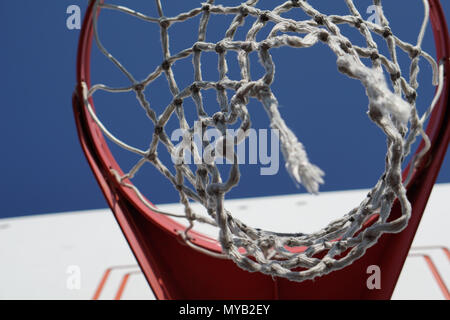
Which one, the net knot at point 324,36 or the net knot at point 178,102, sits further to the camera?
the net knot at point 178,102

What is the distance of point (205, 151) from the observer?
0.77 metres

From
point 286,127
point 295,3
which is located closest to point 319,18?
point 295,3

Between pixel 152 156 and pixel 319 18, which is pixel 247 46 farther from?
pixel 152 156

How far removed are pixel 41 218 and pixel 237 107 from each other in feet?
5.42

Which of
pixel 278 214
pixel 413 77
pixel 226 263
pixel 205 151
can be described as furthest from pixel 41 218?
pixel 413 77

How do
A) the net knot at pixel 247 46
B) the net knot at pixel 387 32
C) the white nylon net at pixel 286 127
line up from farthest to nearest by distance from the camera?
the net knot at pixel 387 32, the net knot at pixel 247 46, the white nylon net at pixel 286 127

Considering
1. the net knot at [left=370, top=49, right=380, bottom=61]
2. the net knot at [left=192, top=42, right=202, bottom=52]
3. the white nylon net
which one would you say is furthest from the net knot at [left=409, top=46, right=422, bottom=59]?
the net knot at [left=192, top=42, right=202, bottom=52]

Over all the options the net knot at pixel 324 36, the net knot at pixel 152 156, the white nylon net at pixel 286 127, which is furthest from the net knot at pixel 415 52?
the net knot at pixel 152 156

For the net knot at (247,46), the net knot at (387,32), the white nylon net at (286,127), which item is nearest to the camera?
the white nylon net at (286,127)

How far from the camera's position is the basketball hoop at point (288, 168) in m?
0.67

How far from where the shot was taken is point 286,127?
0.60 m

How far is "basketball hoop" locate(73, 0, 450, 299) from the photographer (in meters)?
0.67

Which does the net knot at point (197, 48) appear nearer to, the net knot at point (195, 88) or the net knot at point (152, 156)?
the net knot at point (195, 88)
